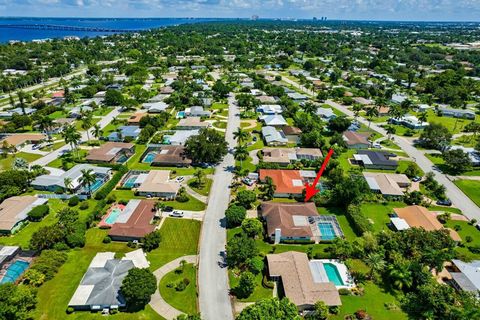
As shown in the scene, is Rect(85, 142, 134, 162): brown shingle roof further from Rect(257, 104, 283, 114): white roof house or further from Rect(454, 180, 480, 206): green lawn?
Rect(454, 180, 480, 206): green lawn

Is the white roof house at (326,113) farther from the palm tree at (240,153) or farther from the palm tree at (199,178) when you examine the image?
the palm tree at (199,178)

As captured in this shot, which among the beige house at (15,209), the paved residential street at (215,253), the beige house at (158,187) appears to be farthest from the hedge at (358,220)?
the beige house at (15,209)

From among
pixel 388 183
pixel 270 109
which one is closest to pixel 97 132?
pixel 270 109

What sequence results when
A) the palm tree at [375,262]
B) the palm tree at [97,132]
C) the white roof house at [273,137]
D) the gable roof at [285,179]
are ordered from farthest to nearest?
the white roof house at [273,137], the palm tree at [97,132], the gable roof at [285,179], the palm tree at [375,262]

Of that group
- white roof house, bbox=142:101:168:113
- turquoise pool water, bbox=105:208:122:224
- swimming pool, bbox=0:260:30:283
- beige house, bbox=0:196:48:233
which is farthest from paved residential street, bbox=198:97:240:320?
white roof house, bbox=142:101:168:113

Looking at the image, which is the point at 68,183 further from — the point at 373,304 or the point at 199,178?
the point at 373,304
